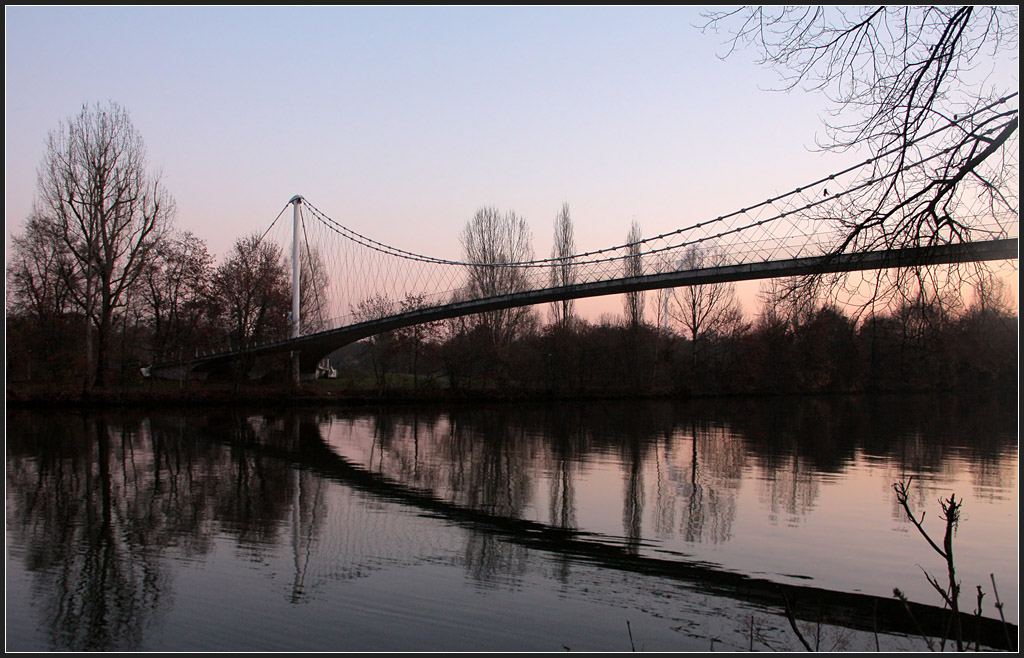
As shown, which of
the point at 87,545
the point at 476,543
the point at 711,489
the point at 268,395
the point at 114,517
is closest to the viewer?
the point at 87,545

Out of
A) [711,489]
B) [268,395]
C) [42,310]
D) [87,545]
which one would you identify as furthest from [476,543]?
[42,310]

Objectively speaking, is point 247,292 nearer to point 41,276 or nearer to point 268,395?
point 268,395

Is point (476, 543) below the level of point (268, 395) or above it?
below

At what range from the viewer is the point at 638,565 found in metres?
6.34

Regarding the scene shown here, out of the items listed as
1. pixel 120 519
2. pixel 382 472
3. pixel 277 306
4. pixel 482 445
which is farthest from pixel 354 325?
pixel 120 519

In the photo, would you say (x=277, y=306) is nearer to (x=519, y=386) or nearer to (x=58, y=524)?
(x=519, y=386)

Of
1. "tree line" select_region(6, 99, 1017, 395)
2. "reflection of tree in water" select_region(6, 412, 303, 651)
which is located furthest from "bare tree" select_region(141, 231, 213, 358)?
"reflection of tree in water" select_region(6, 412, 303, 651)

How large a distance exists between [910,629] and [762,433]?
567 inches

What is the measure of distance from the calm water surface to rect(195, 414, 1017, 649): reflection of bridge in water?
4 cm

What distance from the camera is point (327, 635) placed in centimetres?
470

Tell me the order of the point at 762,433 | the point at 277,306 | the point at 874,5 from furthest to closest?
the point at 277,306, the point at 762,433, the point at 874,5

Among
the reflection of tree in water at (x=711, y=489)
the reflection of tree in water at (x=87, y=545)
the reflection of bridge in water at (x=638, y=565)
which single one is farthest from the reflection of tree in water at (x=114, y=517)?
the reflection of tree in water at (x=711, y=489)

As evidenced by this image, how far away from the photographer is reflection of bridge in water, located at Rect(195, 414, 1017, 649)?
507cm

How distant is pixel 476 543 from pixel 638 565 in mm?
1616
